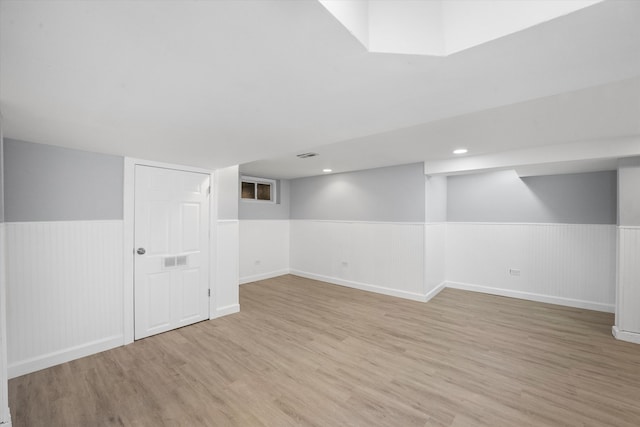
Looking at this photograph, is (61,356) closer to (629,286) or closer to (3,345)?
(3,345)

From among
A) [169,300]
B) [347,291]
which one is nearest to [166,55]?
[169,300]

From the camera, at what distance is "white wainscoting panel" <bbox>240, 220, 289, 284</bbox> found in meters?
5.84

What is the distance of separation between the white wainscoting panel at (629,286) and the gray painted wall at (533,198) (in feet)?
3.62

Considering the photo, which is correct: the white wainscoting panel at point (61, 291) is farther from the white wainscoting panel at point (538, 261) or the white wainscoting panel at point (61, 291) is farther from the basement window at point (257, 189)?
the white wainscoting panel at point (538, 261)

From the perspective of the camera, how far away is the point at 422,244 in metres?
4.54

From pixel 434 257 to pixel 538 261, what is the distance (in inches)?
63.6

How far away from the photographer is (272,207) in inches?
254

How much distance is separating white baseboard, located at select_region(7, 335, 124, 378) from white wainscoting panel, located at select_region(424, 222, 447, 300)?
14.3 ft

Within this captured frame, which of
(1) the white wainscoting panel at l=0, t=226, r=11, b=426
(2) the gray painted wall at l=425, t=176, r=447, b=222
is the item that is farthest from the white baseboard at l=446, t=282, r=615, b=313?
(1) the white wainscoting panel at l=0, t=226, r=11, b=426

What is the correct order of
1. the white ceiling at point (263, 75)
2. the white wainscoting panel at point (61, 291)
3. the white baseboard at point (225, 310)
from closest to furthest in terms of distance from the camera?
the white ceiling at point (263, 75)
the white wainscoting panel at point (61, 291)
the white baseboard at point (225, 310)

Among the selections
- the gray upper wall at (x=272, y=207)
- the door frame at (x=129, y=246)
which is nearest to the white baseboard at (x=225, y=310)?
the door frame at (x=129, y=246)

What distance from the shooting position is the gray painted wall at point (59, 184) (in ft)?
Result: 7.87

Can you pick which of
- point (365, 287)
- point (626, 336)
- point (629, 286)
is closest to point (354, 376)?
point (365, 287)

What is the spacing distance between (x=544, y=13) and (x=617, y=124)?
103 inches
